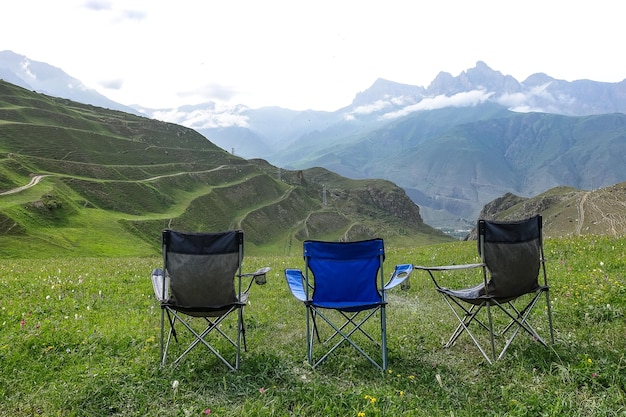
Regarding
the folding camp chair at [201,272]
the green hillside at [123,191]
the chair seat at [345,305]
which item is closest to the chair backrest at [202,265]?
the folding camp chair at [201,272]

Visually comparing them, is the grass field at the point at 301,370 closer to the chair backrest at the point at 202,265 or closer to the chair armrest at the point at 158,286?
the chair armrest at the point at 158,286

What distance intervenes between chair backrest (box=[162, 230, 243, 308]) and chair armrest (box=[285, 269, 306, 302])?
1.13m

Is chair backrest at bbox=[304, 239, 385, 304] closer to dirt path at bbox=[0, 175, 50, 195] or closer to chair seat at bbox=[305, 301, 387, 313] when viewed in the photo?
chair seat at bbox=[305, 301, 387, 313]

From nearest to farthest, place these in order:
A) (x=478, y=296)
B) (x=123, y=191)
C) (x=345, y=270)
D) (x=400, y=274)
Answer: (x=478, y=296) → (x=345, y=270) → (x=400, y=274) → (x=123, y=191)

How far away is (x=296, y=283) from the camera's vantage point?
761 cm

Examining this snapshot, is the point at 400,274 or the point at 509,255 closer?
the point at 509,255

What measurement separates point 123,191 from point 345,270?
10353 cm

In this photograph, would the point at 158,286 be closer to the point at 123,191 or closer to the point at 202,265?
the point at 202,265

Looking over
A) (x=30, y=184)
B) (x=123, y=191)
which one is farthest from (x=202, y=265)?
(x=123, y=191)

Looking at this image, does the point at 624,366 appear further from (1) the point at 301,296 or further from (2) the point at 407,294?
(2) the point at 407,294

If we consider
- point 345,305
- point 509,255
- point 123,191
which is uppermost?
point 509,255

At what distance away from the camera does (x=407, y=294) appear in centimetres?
1126

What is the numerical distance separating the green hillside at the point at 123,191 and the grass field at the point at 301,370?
179 ft

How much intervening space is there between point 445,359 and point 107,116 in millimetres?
168444
